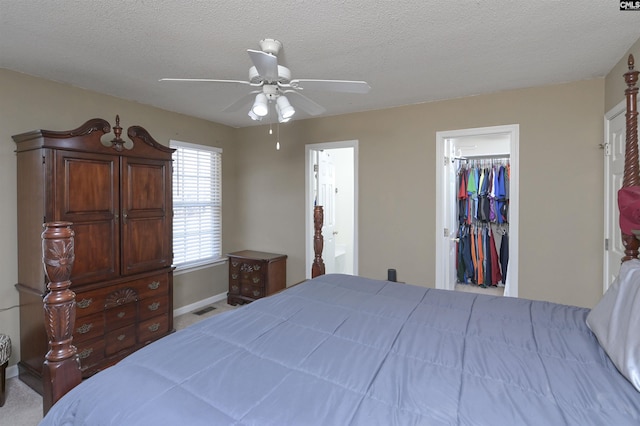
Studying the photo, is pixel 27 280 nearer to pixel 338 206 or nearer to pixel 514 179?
pixel 338 206

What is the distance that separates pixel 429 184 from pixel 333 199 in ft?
5.52

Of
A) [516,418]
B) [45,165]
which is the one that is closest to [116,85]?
[45,165]

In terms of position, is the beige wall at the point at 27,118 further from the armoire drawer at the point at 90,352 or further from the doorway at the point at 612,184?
the doorway at the point at 612,184

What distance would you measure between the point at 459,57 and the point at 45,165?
3209 mm

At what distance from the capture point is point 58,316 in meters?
1.25

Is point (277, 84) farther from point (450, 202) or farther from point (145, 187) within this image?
point (450, 202)

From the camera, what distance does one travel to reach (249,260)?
412 cm

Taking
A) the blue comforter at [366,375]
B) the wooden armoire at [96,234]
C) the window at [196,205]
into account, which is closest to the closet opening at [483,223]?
the blue comforter at [366,375]

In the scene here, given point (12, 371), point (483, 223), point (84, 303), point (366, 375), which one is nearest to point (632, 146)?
point (366, 375)

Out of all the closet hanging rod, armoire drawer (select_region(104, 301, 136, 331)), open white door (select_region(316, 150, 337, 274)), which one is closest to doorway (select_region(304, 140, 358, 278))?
open white door (select_region(316, 150, 337, 274))

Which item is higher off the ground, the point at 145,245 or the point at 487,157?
the point at 487,157

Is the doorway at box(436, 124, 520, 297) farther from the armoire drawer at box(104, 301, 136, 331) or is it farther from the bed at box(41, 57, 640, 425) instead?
the armoire drawer at box(104, 301, 136, 331)

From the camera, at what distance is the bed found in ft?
3.03

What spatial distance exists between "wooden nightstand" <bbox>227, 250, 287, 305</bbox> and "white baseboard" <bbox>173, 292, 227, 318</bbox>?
232 mm
